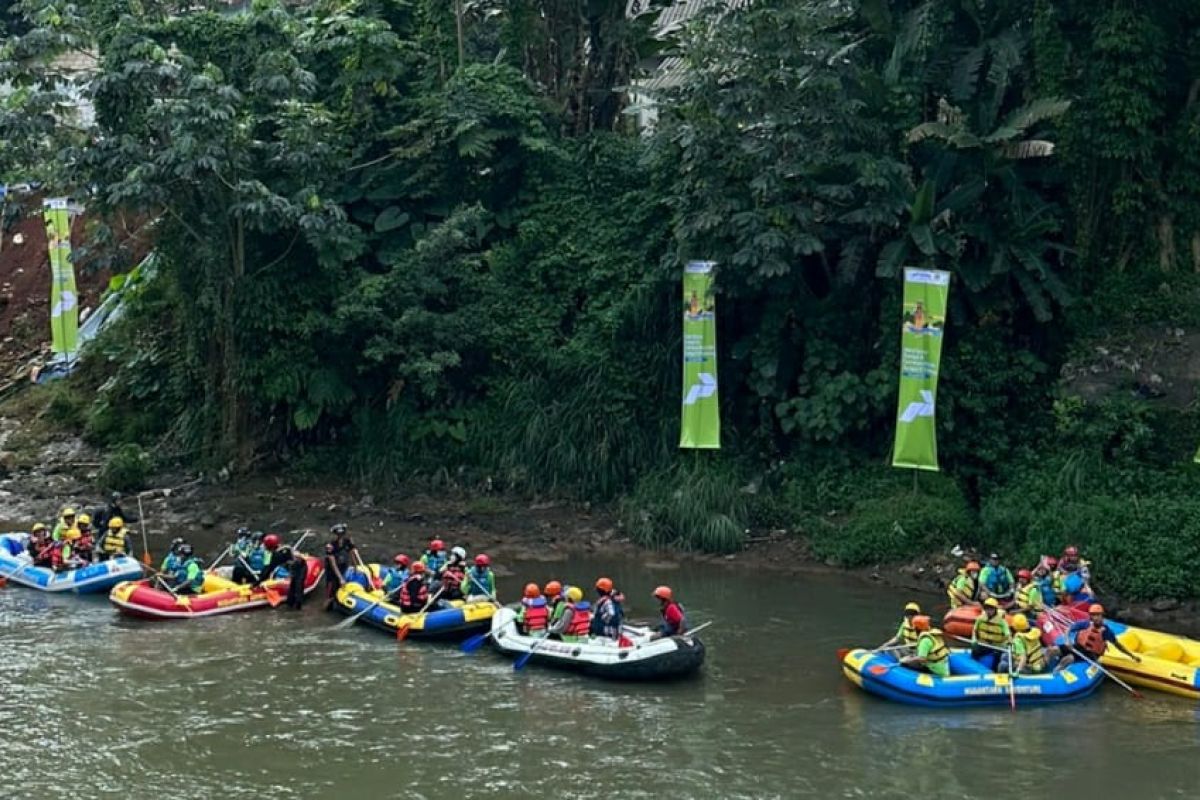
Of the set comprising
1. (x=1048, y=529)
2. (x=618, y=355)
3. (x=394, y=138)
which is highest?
(x=394, y=138)

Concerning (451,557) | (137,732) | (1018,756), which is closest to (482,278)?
(451,557)

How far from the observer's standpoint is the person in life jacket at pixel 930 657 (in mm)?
15680

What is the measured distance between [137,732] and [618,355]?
12.4m

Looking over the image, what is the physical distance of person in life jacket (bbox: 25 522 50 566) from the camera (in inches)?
853

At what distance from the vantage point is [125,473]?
1025 inches

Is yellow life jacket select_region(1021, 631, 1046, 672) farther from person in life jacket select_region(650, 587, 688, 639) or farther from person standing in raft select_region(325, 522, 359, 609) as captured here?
person standing in raft select_region(325, 522, 359, 609)

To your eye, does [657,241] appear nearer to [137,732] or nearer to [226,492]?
[226,492]

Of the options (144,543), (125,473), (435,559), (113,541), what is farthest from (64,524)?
(435,559)

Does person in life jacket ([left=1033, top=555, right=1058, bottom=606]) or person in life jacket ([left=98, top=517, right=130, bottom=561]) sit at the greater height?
person in life jacket ([left=1033, top=555, right=1058, bottom=606])

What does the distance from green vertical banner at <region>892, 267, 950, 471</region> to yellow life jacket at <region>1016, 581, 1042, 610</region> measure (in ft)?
12.5

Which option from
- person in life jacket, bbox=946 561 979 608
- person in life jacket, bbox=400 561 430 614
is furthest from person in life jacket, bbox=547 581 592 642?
person in life jacket, bbox=946 561 979 608

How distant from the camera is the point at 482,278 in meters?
25.8

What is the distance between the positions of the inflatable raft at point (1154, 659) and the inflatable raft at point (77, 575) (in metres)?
13.1

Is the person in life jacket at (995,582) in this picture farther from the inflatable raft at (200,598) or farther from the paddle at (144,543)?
the paddle at (144,543)
